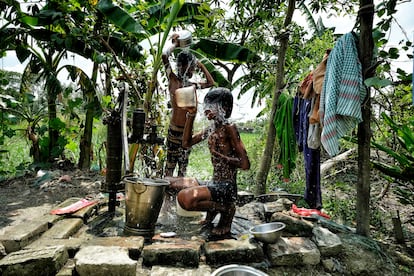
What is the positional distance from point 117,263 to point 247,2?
12.5ft

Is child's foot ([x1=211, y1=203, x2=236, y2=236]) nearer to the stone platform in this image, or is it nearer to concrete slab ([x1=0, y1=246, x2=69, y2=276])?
the stone platform

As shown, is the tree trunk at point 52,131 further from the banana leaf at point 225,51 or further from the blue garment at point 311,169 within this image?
the blue garment at point 311,169

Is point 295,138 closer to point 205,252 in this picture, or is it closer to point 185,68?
point 185,68

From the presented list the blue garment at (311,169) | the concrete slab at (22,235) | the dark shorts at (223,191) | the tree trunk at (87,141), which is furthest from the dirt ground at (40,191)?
the blue garment at (311,169)

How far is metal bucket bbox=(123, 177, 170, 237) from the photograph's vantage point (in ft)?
8.32

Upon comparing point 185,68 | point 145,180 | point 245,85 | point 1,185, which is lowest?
point 1,185

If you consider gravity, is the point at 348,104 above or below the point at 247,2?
below

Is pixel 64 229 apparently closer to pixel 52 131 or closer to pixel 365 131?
pixel 365 131

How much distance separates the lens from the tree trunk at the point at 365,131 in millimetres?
2602

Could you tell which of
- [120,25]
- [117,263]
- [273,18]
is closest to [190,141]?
[117,263]

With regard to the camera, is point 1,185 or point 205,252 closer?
point 205,252

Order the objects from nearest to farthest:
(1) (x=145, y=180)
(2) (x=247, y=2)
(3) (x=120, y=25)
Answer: (1) (x=145, y=180), (2) (x=247, y=2), (3) (x=120, y=25)

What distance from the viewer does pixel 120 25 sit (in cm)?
479

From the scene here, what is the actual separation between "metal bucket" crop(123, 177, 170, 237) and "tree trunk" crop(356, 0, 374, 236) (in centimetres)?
177
